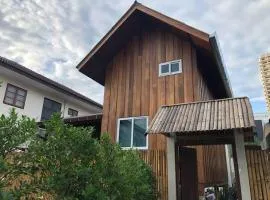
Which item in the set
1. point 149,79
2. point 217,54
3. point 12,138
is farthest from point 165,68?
point 12,138

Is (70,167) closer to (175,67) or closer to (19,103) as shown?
(175,67)

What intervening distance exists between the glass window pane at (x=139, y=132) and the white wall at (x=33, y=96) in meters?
7.05

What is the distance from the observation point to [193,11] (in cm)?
981

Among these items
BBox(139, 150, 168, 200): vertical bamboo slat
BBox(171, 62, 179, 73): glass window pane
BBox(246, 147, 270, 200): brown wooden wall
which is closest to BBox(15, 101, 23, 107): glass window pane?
BBox(171, 62, 179, 73): glass window pane

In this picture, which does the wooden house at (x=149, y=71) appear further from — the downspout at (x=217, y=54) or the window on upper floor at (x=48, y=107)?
the window on upper floor at (x=48, y=107)

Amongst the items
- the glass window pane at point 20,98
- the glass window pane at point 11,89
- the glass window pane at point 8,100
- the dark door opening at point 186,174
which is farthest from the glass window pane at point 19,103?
the dark door opening at point 186,174

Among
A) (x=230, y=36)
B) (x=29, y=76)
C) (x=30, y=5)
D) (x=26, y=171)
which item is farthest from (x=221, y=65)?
(x=29, y=76)

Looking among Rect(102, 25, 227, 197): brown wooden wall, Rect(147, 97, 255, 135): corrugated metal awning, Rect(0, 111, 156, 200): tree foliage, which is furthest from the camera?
Rect(102, 25, 227, 197): brown wooden wall

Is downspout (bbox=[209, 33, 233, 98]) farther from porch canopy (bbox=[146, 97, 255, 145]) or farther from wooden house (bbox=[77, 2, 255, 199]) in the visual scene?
porch canopy (bbox=[146, 97, 255, 145])

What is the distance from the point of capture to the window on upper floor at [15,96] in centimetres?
1493

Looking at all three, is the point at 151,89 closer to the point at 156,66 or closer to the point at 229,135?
the point at 156,66

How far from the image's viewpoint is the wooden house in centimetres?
959

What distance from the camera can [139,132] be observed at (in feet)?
32.9

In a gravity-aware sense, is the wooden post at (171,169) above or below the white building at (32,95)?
below
